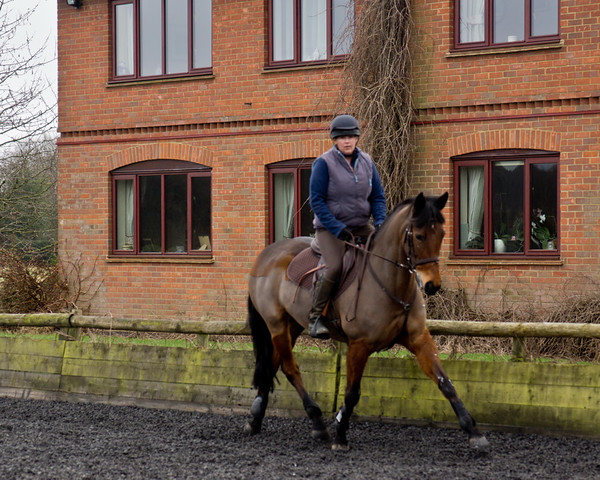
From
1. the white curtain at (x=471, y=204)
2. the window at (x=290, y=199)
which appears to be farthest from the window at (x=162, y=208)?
the white curtain at (x=471, y=204)

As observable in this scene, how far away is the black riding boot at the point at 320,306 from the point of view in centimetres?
795

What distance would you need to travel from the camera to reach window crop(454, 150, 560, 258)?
1487cm

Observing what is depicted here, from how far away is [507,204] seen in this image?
1527 centimetres

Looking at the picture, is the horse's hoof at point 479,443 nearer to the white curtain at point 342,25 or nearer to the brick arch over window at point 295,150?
the brick arch over window at point 295,150

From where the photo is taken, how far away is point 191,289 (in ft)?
57.3

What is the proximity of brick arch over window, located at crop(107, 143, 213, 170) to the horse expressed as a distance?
886 centimetres

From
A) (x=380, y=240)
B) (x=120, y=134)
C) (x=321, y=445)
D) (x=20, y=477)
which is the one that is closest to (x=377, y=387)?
(x=321, y=445)

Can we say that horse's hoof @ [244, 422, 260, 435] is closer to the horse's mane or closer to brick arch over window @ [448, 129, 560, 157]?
the horse's mane

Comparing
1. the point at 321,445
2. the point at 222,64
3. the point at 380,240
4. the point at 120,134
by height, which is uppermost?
the point at 222,64

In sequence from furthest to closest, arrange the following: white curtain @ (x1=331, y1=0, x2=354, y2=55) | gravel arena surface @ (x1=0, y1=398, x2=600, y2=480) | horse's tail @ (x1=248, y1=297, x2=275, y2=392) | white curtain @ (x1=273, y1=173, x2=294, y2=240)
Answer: white curtain @ (x1=273, y1=173, x2=294, y2=240) < white curtain @ (x1=331, y1=0, x2=354, y2=55) < horse's tail @ (x1=248, y1=297, x2=275, y2=392) < gravel arena surface @ (x1=0, y1=398, x2=600, y2=480)

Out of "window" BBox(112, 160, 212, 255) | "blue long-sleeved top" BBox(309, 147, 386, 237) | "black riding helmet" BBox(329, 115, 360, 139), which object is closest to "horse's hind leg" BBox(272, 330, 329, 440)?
"blue long-sleeved top" BBox(309, 147, 386, 237)

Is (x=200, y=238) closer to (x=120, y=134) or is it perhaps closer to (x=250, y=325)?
(x=120, y=134)

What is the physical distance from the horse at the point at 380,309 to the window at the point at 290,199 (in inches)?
312

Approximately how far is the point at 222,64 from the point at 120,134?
2481 millimetres
